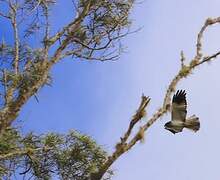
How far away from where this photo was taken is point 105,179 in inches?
577

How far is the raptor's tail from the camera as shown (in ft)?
18.4

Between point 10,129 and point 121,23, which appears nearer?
point 10,129

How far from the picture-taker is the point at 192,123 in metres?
5.79

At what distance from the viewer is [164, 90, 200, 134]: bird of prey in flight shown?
5668 mm

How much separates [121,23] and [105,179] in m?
4.65

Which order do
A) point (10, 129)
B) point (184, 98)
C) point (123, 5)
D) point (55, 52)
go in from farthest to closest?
point (123, 5) → point (55, 52) → point (10, 129) → point (184, 98)

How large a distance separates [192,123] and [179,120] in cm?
18

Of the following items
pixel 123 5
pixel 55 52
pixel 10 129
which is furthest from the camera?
pixel 123 5

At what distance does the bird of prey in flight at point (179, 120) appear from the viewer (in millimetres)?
5668

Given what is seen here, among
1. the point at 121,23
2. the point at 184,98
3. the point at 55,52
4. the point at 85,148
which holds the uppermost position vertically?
the point at 121,23

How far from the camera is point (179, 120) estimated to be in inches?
224

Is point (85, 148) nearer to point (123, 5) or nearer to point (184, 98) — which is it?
point (123, 5)

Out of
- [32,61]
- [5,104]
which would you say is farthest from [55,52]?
[5,104]

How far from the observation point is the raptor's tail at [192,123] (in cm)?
559
